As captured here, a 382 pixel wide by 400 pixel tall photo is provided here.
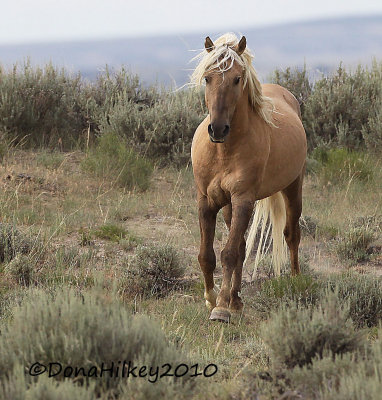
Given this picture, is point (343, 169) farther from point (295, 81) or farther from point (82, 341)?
point (82, 341)

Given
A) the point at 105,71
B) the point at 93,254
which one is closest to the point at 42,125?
the point at 105,71

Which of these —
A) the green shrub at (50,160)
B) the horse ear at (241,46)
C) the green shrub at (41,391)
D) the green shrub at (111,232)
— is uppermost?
the horse ear at (241,46)

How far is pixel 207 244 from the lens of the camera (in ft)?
18.6

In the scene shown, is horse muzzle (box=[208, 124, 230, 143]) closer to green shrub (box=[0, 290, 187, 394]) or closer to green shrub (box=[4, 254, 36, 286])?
green shrub (box=[0, 290, 187, 394])

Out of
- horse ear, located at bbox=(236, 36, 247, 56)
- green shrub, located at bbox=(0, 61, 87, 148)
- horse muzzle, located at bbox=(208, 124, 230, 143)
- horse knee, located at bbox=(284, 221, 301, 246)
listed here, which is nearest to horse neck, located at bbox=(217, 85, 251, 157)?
horse ear, located at bbox=(236, 36, 247, 56)

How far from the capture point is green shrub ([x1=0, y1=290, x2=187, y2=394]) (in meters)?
3.21

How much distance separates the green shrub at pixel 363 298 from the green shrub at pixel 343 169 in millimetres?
4417

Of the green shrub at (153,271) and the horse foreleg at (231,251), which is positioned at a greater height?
the horse foreleg at (231,251)

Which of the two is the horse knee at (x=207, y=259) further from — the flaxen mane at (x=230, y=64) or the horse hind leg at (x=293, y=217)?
the horse hind leg at (x=293, y=217)

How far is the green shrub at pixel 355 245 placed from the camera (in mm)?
7516

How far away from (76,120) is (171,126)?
204cm

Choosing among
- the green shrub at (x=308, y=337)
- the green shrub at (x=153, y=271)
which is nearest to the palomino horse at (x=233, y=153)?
the green shrub at (x=153, y=271)

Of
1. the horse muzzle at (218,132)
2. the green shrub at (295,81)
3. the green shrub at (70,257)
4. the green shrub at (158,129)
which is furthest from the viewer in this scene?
the green shrub at (295,81)

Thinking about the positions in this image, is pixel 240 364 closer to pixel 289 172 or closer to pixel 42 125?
pixel 289 172
